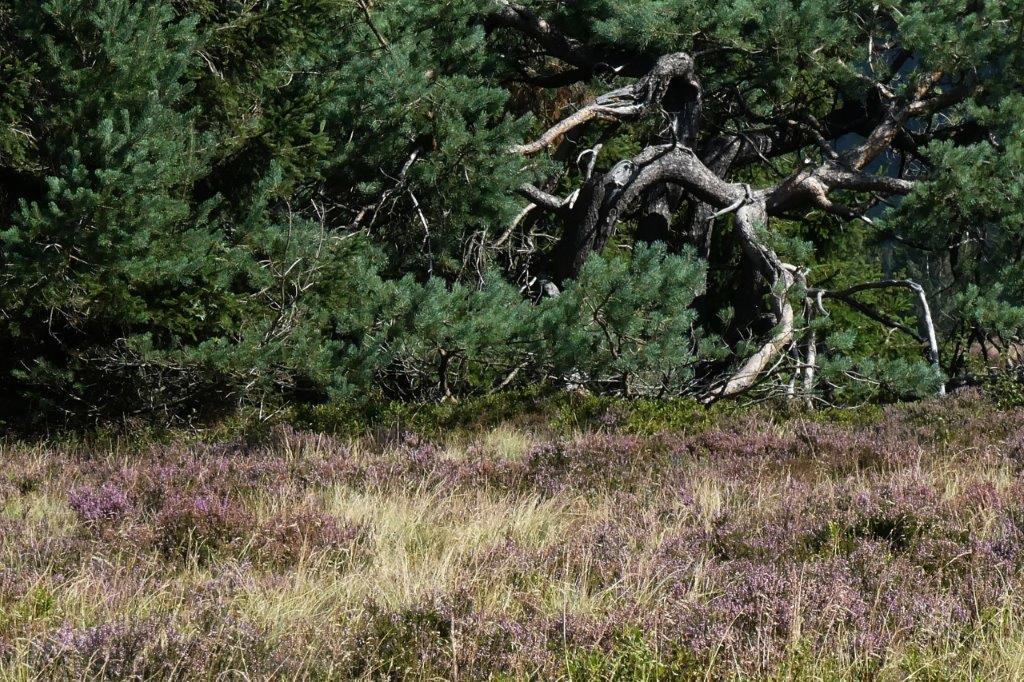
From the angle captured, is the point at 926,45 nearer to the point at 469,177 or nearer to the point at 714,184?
the point at 714,184

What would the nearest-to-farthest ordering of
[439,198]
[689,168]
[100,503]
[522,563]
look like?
[522,563], [100,503], [439,198], [689,168]

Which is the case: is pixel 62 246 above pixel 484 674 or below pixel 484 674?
above

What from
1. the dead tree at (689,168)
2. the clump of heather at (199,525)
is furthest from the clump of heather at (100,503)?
the dead tree at (689,168)

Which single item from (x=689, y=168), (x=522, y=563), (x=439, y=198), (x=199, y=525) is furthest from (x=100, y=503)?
(x=689, y=168)

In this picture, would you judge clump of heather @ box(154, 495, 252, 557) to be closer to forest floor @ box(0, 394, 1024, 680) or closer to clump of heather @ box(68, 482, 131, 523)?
forest floor @ box(0, 394, 1024, 680)

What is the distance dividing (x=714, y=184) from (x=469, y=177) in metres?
3.23

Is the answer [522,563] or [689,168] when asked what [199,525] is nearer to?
[522,563]

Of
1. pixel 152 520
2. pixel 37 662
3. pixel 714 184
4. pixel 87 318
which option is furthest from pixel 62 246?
pixel 714 184

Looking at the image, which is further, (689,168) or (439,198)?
(689,168)

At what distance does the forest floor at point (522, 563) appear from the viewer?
2.96 meters

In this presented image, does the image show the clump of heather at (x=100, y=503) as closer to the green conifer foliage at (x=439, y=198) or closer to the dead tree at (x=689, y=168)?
the green conifer foliage at (x=439, y=198)

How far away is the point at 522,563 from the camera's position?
385cm

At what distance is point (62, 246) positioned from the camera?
21.3 ft

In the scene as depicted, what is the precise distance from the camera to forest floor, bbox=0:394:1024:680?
2.96m
